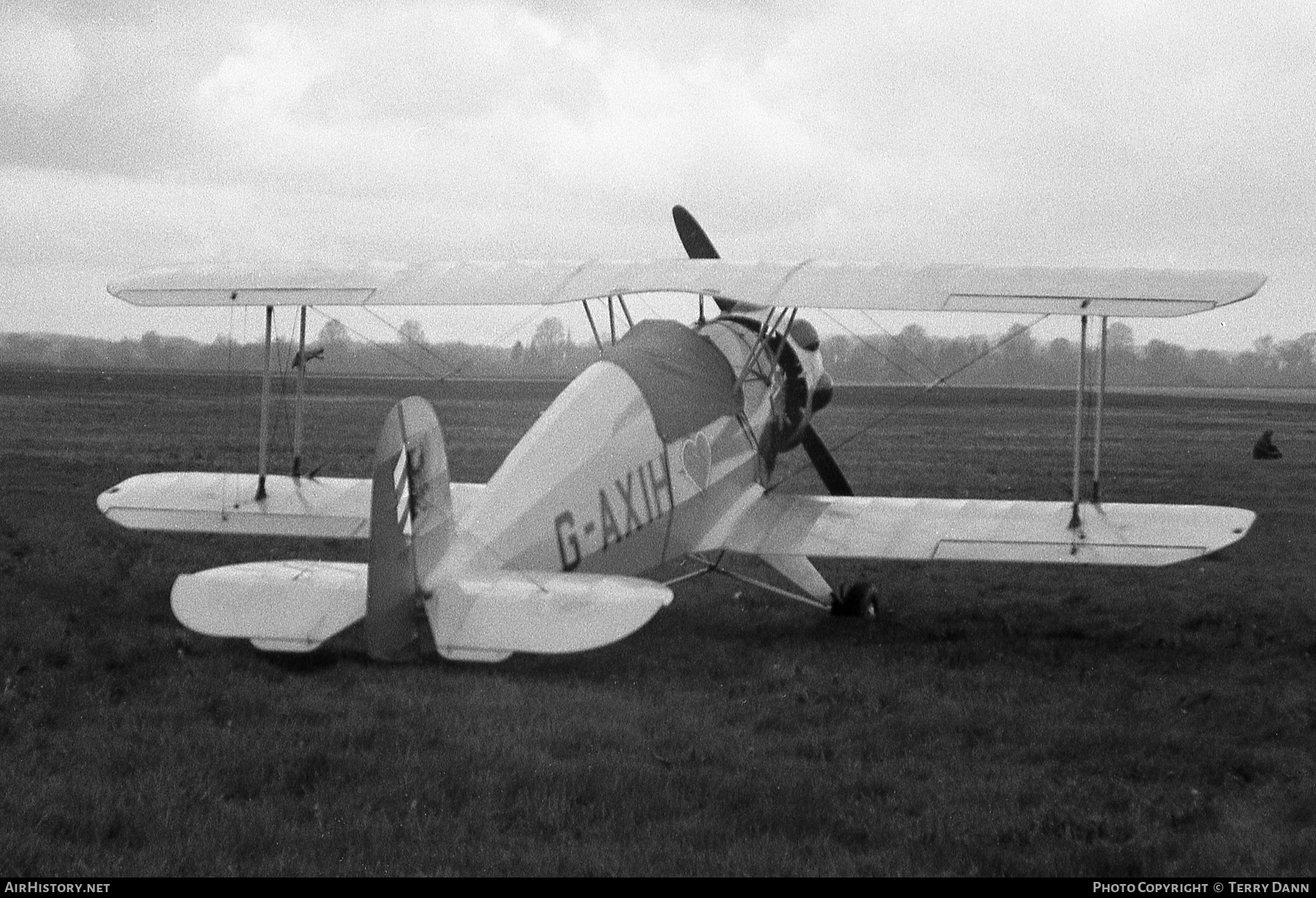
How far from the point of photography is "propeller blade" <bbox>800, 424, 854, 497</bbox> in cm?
1316

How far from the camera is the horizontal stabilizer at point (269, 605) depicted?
6938 millimetres

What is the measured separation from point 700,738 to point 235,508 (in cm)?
574

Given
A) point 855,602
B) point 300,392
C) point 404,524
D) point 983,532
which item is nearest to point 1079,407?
point 983,532

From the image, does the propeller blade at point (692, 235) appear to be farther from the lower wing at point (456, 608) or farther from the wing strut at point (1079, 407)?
the lower wing at point (456, 608)

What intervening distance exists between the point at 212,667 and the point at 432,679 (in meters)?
1.24

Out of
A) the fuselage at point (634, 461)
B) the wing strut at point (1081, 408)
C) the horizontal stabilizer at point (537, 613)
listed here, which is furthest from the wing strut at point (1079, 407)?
the horizontal stabilizer at point (537, 613)

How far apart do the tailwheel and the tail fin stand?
13.0ft

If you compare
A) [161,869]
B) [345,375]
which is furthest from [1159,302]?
[345,375]

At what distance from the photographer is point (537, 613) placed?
6.72 metres

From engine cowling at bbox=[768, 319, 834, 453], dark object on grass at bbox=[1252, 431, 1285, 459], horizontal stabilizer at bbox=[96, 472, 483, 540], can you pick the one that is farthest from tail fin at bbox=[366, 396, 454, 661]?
dark object on grass at bbox=[1252, 431, 1285, 459]

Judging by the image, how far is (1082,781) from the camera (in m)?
6.28

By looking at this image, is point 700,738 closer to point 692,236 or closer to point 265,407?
point 265,407

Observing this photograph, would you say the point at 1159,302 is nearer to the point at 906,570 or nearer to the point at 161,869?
the point at 906,570

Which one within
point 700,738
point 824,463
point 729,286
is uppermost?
point 729,286
